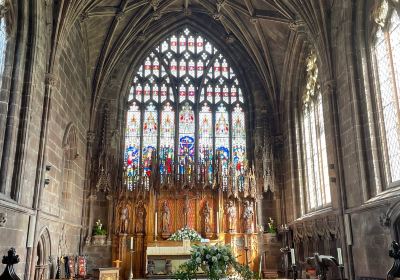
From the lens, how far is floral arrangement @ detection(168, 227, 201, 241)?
17406 millimetres

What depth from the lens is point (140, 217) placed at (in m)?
18.9

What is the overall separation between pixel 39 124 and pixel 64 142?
2.62m

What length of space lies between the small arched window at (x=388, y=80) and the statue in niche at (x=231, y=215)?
27.5 ft

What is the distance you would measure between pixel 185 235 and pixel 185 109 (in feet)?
22.7

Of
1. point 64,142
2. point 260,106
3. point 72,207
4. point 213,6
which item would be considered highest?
point 213,6

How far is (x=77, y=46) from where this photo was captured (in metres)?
18.1

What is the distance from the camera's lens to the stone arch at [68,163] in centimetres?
1600

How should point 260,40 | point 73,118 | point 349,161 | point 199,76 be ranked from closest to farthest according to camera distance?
point 349,161 < point 73,118 < point 260,40 < point 199,76

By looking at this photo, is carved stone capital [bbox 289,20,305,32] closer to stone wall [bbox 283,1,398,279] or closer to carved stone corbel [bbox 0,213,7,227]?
stone wall [bbox 283,1,398,279]

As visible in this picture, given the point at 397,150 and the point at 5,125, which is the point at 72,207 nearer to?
the point at 5,125

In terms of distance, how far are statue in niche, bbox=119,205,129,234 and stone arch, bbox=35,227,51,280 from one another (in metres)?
4.88

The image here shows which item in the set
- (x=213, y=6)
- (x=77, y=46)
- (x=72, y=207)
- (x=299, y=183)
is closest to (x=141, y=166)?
(x=72, y=207)

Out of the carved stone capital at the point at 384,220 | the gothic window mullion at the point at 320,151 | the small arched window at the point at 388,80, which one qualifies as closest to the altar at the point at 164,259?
the gothic window mullion at the point at 320,151

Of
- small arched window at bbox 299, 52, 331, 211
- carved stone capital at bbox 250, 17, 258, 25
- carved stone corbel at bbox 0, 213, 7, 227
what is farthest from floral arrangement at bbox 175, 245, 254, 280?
carved stone capital at bbox 250, 17, 258, 25
